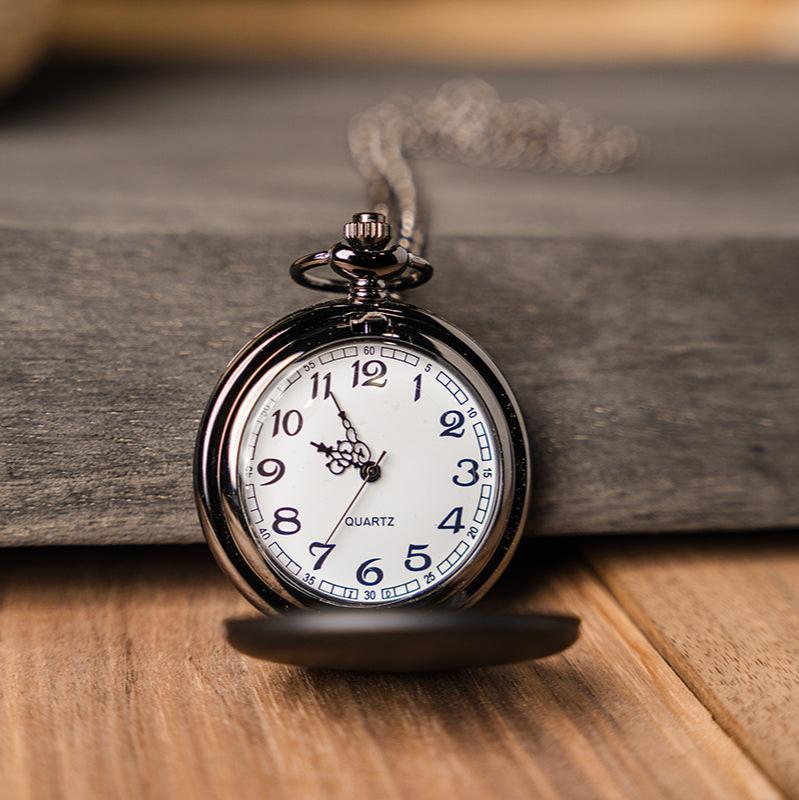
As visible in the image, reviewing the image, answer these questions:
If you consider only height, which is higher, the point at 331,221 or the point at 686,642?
the point at 331,221

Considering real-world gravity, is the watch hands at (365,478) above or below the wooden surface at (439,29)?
below

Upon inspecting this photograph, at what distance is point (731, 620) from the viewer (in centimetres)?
78

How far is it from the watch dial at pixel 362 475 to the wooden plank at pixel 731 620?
0.62 ft

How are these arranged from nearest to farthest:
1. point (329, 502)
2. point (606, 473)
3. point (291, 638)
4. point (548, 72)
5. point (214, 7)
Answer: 1. point (291, 638)
2. point (329, 502)
3. point (606, 473)
4. point (548, 72)
5. point (214, 7)

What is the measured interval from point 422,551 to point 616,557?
27 centimetres

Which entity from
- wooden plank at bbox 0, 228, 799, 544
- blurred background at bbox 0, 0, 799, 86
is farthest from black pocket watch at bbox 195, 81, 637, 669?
blurred background at bbox 0, 0, 799, 86

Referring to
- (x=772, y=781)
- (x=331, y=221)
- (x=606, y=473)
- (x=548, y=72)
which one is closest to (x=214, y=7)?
(x=548, y=72)

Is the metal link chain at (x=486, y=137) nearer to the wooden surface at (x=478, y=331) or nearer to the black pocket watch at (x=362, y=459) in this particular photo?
the wooden surface at (x=478, y=331)

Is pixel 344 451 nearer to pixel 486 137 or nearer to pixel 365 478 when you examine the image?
pixel 365 478

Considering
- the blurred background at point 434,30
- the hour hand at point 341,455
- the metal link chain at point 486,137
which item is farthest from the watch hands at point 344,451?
the blurred background at point 434,30

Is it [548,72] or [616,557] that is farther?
[548,72]

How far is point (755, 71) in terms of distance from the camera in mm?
2051

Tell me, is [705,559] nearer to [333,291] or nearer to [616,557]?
[616,557]

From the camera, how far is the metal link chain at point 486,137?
1.30m
